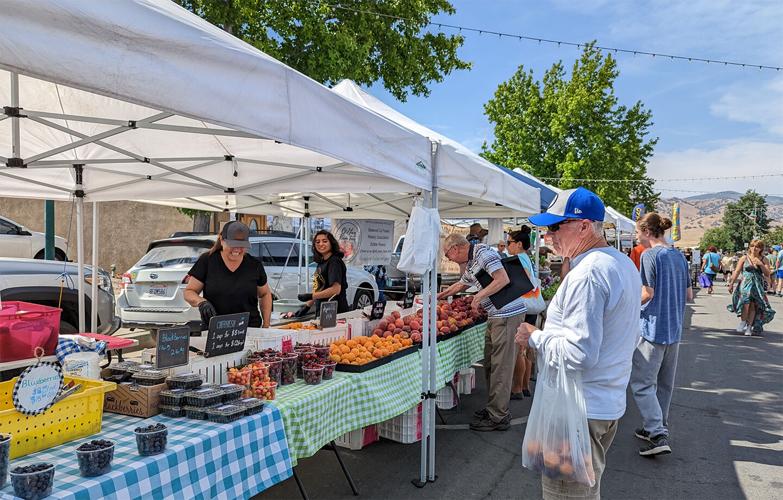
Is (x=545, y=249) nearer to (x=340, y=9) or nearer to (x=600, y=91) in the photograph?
(x=340, y=9)

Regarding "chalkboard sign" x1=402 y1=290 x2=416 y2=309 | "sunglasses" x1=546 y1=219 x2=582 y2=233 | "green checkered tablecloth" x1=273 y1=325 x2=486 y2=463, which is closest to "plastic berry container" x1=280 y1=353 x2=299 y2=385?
"green checkered tablecloth" x1=273 y1=325 x2=486 y2=463

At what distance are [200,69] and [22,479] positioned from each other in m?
1.51

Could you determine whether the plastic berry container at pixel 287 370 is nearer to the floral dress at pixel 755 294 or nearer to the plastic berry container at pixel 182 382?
the plastic berry container at pixel 182 382

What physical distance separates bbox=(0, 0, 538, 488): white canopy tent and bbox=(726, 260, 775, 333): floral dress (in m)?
7.66

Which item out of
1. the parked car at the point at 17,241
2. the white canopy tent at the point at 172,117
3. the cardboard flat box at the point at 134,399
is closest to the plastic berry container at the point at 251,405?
the cardboard flat box at the point at 134,399

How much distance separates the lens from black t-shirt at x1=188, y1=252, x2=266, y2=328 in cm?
457

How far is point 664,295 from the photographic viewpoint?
5.10 meters

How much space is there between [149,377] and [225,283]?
1913 mm

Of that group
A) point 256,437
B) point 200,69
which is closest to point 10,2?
point 200,69

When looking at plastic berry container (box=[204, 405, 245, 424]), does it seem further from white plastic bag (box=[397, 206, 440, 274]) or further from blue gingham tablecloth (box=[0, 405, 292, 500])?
white plastic bag (box=[397, 206, 440, 274])

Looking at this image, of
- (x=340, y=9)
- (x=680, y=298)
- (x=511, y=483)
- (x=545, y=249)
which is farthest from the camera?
(x=545, y=249)

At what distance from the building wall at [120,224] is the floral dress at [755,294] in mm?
18578

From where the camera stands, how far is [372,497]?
4.01 metres

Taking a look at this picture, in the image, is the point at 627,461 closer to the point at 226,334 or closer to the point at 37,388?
the point at 226,334
